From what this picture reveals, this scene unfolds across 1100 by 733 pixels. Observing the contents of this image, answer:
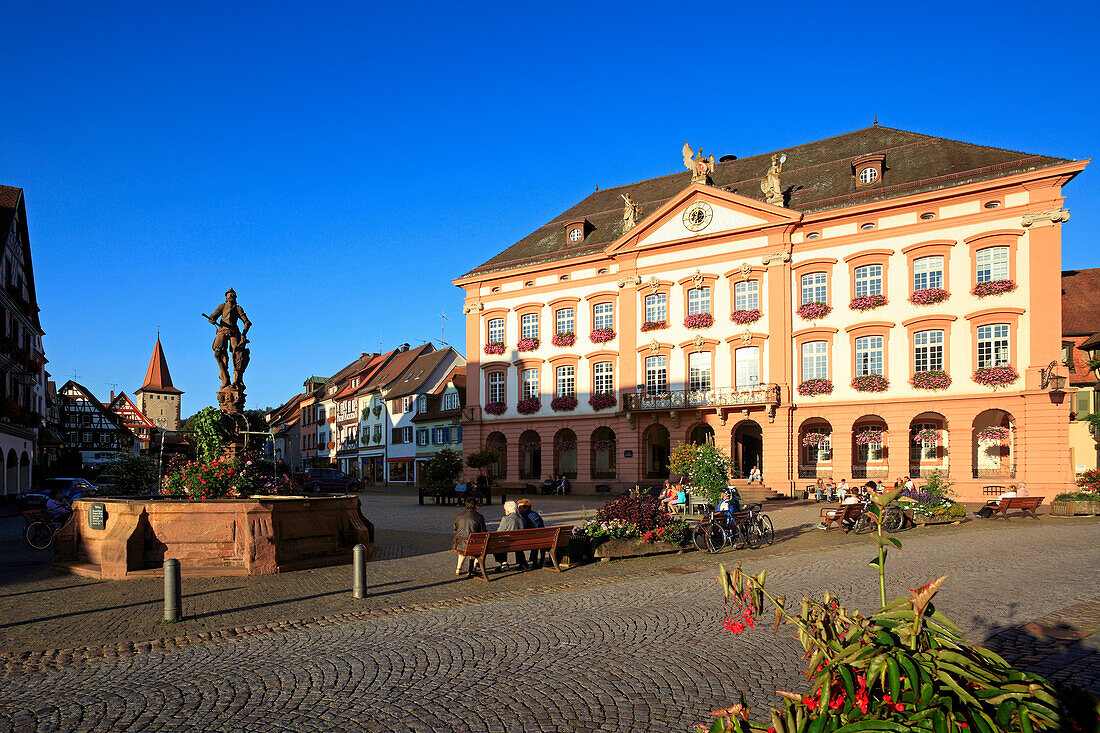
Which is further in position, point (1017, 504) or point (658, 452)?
point (658, 452)

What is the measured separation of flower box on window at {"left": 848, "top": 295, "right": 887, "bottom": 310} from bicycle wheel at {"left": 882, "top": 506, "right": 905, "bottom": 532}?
668 inches

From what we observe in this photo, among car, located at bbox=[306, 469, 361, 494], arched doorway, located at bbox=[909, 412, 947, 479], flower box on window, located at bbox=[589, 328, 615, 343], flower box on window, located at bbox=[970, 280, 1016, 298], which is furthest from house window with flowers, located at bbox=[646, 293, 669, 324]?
car, located at bbox=[306, 469, 361, 494]

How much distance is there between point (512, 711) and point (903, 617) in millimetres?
3889

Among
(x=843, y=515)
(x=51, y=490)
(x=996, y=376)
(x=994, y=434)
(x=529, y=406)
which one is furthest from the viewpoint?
(x=529, y=406)

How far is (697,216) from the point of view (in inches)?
1502

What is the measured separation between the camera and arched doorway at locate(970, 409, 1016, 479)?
32062 millimetres

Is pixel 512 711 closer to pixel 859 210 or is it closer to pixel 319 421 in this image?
pixel 859 210

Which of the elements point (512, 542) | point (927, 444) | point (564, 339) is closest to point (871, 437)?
point (927, 444)

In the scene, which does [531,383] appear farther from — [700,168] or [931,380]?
[931,380]

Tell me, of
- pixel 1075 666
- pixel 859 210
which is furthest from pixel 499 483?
pixel 1075 666

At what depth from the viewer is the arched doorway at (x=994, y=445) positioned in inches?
1262

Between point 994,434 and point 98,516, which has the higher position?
point 994,434

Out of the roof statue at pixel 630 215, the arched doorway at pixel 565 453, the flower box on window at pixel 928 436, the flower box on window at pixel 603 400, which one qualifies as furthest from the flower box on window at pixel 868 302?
the arched doorway at pixel 565 453

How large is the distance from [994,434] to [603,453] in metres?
19.3
